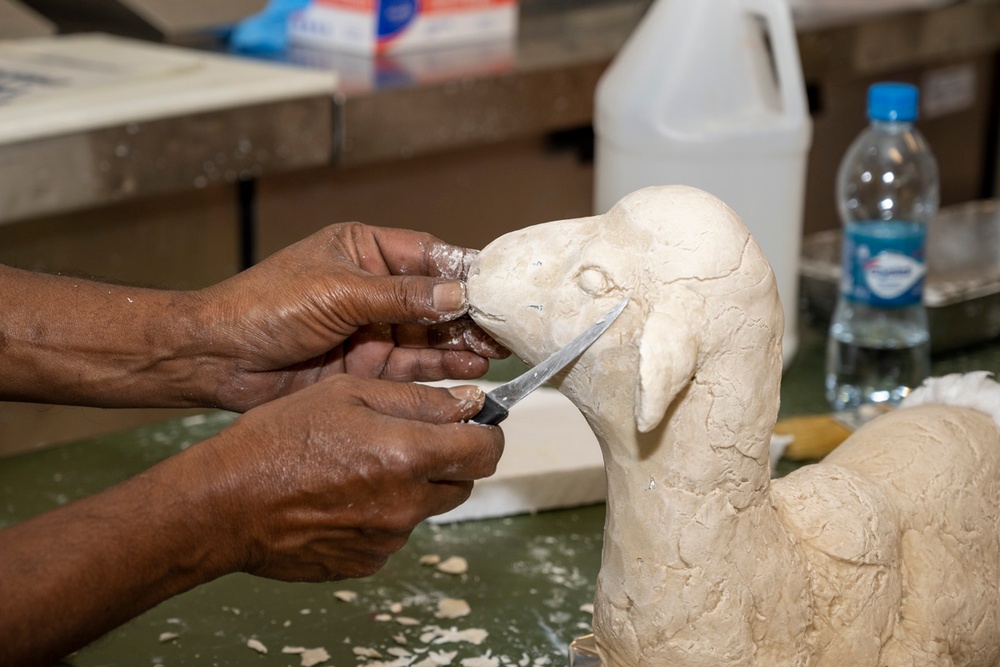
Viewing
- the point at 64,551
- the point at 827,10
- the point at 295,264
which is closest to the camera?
the point at 64,551

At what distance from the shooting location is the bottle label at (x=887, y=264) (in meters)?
1.89

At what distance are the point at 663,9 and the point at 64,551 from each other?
148 cm

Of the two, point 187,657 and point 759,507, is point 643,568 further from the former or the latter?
point 187,657

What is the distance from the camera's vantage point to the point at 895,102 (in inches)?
74.0

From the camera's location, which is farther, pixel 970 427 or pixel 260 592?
pixel 260 592

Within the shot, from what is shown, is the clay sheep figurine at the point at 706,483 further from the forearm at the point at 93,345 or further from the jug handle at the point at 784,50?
the jug handle at the point at 784,50

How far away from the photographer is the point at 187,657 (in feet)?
4.54

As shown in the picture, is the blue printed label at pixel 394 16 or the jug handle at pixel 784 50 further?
the blue printed label at pixel 394 16

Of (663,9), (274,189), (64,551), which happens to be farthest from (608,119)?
(64,551)

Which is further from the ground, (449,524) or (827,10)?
(827,10)

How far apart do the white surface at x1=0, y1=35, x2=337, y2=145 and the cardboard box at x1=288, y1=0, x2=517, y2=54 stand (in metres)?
0.36

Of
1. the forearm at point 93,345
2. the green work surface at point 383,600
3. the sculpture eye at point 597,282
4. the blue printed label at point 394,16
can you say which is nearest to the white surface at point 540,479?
the green work surface at point 383,600

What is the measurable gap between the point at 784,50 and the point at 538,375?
109 cm

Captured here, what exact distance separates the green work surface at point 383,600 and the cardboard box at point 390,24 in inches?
64.2
